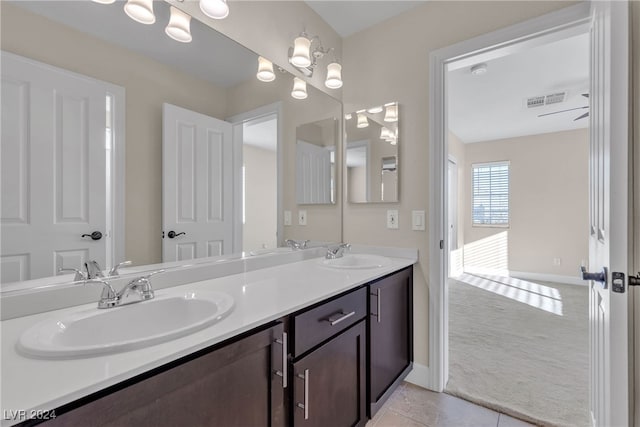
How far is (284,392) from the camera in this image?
0.97 metres

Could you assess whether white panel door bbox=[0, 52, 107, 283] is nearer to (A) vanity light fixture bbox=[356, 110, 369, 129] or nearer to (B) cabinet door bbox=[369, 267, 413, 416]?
(B) cabinet door bbox=[369, 267, 413, 416]

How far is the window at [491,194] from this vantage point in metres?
5.03

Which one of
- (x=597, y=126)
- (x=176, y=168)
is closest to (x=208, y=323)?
(x=176, y=168)

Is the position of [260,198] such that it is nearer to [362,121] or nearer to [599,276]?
[362,121]

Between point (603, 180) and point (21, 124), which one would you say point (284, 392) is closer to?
point (21, 124)

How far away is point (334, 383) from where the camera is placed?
3.93ft

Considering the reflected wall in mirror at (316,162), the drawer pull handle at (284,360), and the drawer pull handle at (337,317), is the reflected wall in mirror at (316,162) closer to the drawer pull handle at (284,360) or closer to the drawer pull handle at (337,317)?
the drawer pull handle at (337,317)

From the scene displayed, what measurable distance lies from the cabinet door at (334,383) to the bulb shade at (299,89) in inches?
57.6

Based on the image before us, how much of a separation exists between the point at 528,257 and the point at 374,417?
453 centimetres

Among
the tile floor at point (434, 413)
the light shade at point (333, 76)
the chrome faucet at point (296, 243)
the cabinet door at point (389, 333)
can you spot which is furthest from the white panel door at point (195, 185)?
the tile floor at point (434, 413)

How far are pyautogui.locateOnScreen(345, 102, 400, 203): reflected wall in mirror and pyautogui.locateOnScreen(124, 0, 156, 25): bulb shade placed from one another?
55.3 inches

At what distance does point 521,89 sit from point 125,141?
3.56m

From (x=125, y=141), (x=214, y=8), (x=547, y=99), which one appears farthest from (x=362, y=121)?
(x=547, y=99)

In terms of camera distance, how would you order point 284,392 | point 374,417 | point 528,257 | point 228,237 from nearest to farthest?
point 284,392
point 228,237
point 374,417
point 528,257
